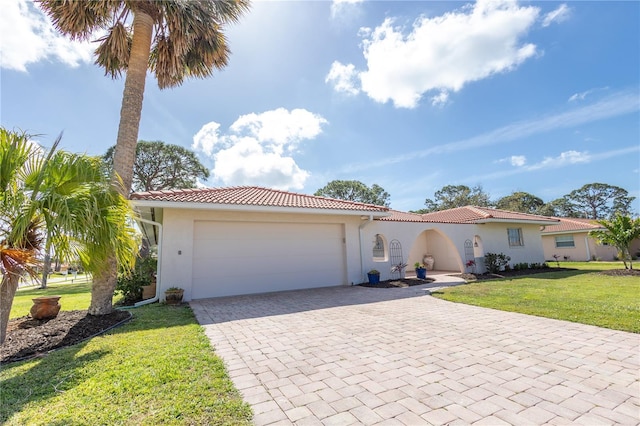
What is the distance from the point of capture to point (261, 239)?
1099cm

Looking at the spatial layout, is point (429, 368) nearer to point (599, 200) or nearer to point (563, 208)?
point (563, 208)

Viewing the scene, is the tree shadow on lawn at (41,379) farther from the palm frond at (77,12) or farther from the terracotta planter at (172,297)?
the palm frond at (77,12)

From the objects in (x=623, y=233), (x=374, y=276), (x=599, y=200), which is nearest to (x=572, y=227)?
(x=623, y=233)

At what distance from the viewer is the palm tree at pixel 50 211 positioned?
404cm

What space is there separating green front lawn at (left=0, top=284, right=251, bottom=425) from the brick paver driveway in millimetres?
311

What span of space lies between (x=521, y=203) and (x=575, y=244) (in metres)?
24.4

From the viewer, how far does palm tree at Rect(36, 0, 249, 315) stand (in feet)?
24.6

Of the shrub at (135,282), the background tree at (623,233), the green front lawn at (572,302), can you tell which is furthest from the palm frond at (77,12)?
the background tree at (623,233)

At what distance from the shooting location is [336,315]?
6957mm

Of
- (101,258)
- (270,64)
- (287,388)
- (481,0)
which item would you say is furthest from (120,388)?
(481,0)

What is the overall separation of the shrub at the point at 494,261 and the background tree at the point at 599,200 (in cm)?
5470

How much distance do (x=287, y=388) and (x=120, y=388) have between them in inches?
77.0

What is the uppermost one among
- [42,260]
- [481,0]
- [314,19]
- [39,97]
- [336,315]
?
[314,19]

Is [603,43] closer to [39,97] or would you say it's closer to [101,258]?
[101,258]
